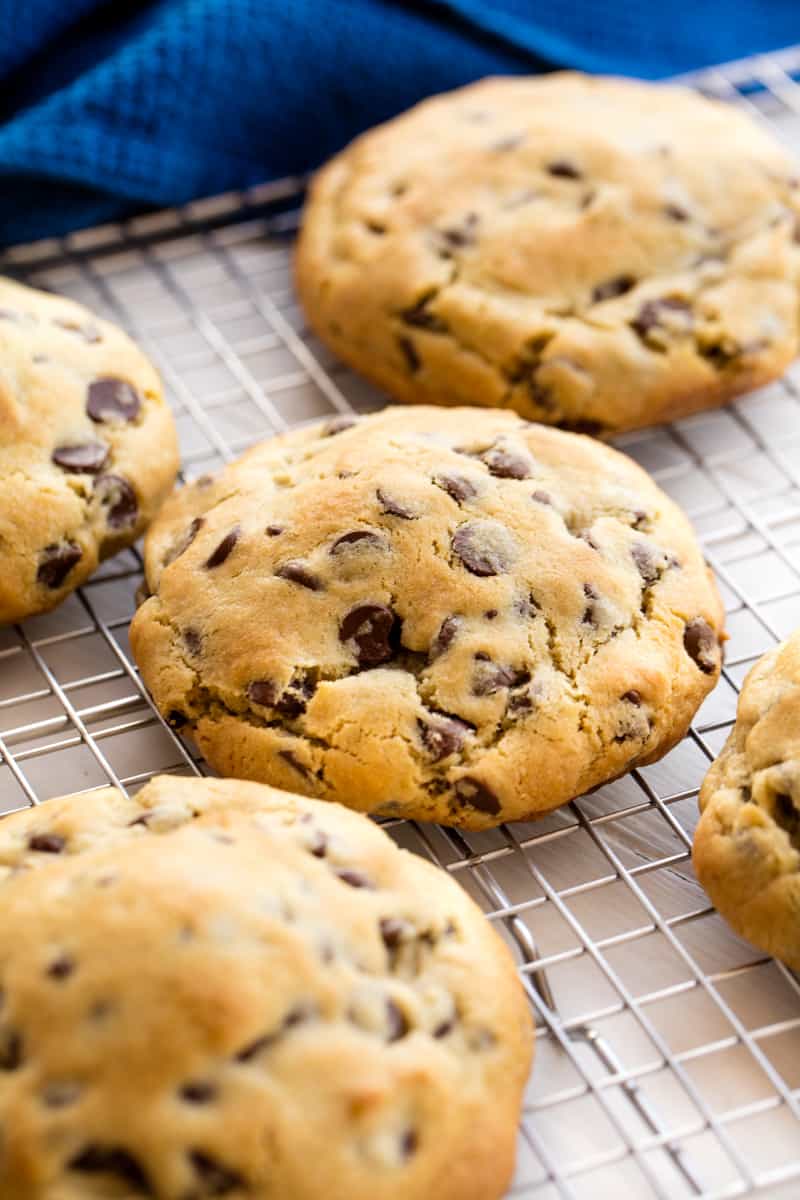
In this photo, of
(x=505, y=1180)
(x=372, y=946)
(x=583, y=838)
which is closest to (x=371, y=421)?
(x=583, y=838)

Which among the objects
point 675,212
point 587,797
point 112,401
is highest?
point 675,212

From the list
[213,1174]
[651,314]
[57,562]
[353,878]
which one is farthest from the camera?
[651,314]

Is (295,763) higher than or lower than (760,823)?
lower

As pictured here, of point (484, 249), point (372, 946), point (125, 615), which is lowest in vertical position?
point (125, 615)

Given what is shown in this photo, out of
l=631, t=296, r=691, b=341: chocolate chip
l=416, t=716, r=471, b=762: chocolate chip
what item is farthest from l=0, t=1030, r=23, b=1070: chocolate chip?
l=631, t=296, r=691, b=341: chocolate chip

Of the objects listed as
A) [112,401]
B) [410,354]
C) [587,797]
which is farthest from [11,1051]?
[410,354]

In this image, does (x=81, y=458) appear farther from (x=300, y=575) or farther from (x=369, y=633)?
(x=369, y=633)

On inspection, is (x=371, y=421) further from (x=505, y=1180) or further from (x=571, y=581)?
(x=505, y=1180)

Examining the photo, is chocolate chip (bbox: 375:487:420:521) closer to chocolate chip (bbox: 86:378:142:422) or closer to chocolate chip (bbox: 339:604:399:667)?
chocolate chip (bbox: 339:604:399:667)
